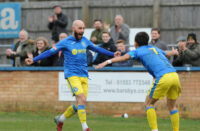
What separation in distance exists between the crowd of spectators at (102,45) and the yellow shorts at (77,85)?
328cm

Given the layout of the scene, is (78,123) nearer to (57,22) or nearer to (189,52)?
(189,52)

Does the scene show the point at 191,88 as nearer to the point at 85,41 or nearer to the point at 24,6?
the point at 85,41

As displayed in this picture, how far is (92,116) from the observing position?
1416 cm

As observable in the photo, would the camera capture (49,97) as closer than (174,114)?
No

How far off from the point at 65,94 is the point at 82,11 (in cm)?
726

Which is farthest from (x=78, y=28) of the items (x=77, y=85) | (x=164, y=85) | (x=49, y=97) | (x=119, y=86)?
(x=49, y=97)

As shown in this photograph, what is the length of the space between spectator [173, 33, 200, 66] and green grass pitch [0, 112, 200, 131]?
5.36 ft

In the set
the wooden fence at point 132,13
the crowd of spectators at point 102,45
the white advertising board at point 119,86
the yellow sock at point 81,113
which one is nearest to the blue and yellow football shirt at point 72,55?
the yellow sock at point 81,113

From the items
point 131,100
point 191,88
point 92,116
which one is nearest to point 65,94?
point 92,116

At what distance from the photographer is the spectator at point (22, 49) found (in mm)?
14664

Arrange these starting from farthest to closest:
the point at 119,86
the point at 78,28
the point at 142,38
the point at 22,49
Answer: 1. the point at 22,49
2. the point at 119,86
3. the point at 78,28
4. the point at 142,38

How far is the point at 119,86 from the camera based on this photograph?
1404 cm

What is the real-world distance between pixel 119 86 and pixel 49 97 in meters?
2.16

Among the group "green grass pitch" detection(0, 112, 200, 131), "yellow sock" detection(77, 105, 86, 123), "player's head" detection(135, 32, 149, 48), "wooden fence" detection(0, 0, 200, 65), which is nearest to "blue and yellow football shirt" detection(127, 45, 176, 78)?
"player's head" detection(135, 32, 149, 48)
